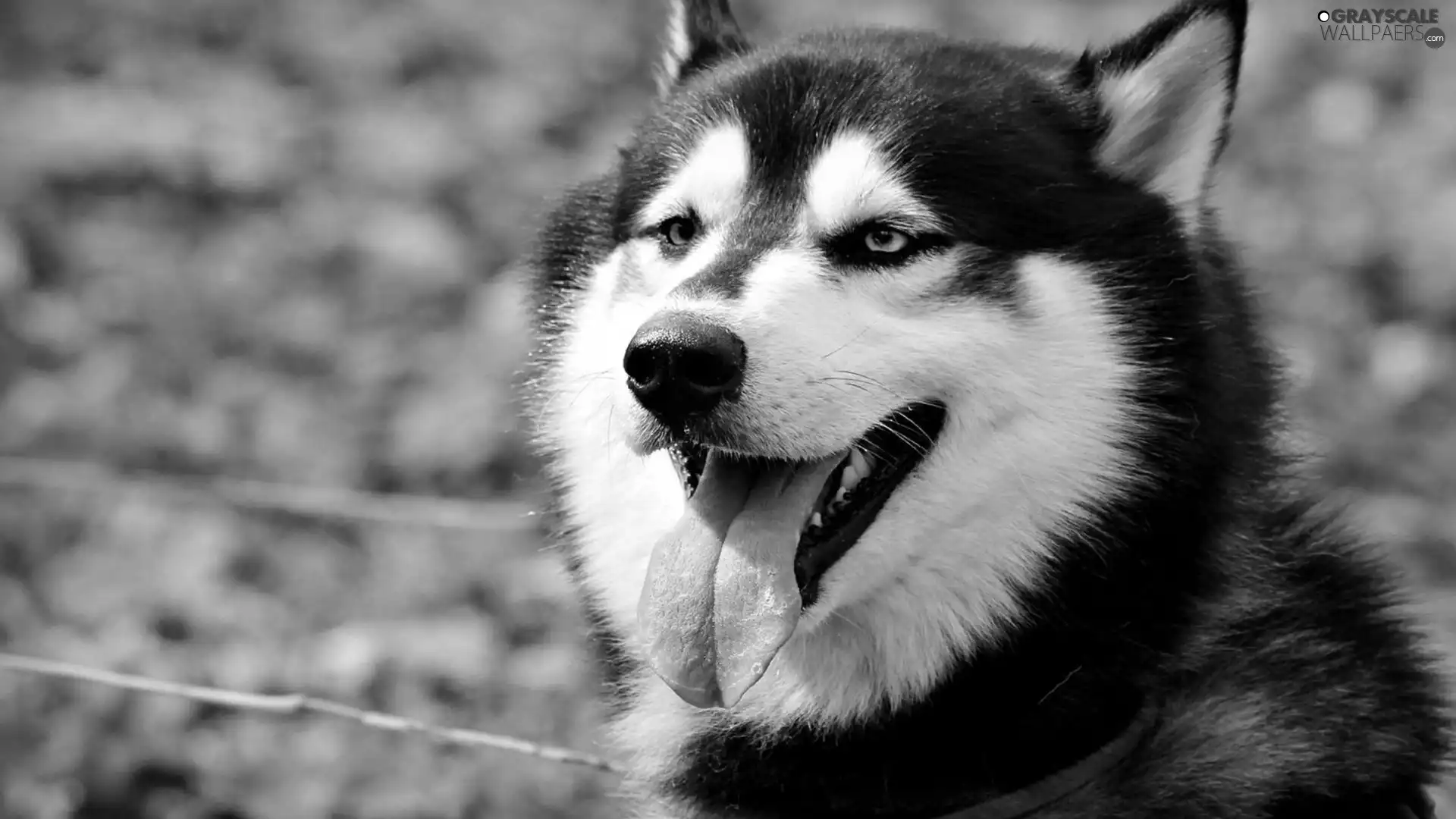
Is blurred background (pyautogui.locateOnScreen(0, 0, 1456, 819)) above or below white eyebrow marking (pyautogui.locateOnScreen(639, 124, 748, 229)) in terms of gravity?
below

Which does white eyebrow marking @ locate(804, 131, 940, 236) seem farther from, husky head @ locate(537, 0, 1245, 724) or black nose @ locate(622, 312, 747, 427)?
black nose @ locate(622, 312, 747, 427)

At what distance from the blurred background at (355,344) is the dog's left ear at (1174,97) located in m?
0.53

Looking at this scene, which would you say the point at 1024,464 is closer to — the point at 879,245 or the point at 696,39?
the point at 879,245

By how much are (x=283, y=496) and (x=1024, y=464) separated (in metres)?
3.38

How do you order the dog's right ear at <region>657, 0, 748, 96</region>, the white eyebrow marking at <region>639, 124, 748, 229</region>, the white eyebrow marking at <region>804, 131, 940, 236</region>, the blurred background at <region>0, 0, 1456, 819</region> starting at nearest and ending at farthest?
1. the white eyebrow marking at <region>804, 131, 940, 236</region>
2. the white eyebrow marking at <region>639, 124, 748, 229</region>
3. the dog's right ear at <region>657, 0, 748, 96</region>
4. the blurred background at <region>0, 0, 1456, 819</region>

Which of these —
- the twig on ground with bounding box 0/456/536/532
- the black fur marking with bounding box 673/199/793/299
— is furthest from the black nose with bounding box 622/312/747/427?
the twig on ground with bounding box 0/456/536/532

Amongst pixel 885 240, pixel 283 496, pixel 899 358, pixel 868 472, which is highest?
pixel 885 240

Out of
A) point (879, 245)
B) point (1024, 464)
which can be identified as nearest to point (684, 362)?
point (879, 245)

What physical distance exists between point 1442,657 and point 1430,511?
9.44 feet

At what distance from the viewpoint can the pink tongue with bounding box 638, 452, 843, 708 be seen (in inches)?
91.9

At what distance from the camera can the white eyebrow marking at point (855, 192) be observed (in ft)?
8.22

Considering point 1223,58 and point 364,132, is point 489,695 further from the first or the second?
point 364,132

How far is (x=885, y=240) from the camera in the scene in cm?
254

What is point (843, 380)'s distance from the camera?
238 cm
